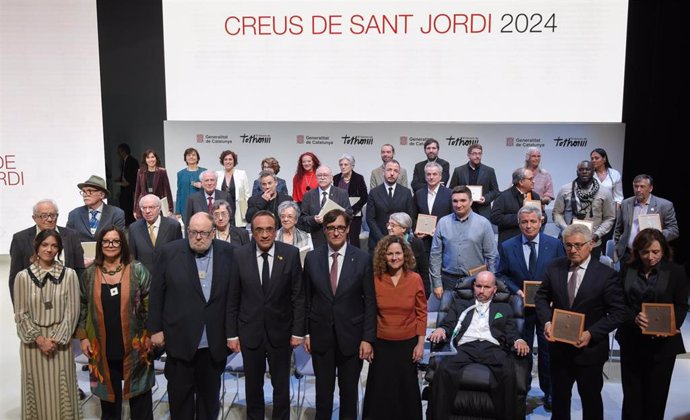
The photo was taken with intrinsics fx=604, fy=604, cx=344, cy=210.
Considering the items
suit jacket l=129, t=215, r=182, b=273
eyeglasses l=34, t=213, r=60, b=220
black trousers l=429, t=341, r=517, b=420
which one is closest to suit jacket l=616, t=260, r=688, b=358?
black trousers l=429, t=341, r=517, b=420

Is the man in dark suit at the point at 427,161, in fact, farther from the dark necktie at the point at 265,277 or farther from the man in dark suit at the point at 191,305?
the man in dark suit at the point at 191,305

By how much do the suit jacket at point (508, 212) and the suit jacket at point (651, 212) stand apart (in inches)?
41.2

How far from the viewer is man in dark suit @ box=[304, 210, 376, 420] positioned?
3.68 metres

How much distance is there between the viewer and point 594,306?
139 inches

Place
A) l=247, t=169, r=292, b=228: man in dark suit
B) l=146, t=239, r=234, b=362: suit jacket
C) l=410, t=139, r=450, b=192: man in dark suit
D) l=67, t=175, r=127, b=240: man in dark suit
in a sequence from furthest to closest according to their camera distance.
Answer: l=410, t=139, r=450, b=192: man in dark suit, l=247, t=169, r=292, b=228: man in dark suit, l=67, t=175, r=127, b=240: man in dark suit, l=146, t=239, r=234, b=362: suit jacket

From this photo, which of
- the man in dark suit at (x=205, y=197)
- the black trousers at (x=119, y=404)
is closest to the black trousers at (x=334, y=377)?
the black trousers at (x=119, y=404)

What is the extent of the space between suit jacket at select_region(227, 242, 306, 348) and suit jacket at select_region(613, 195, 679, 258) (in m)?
3.66

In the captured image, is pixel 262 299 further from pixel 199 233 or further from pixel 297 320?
pixel 199 233

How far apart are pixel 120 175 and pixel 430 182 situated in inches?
224

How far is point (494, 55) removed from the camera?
7.60m

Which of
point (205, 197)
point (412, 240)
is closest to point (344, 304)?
point (412, 240)

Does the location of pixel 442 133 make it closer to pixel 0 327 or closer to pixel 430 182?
pixel 430 182

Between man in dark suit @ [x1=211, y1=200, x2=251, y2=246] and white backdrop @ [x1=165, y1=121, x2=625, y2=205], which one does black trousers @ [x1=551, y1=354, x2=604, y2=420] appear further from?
white backdrop @ [x1=165, y1=121, x2=625, y2=205]

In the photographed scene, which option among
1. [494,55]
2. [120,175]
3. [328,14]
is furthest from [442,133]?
[120,175]
